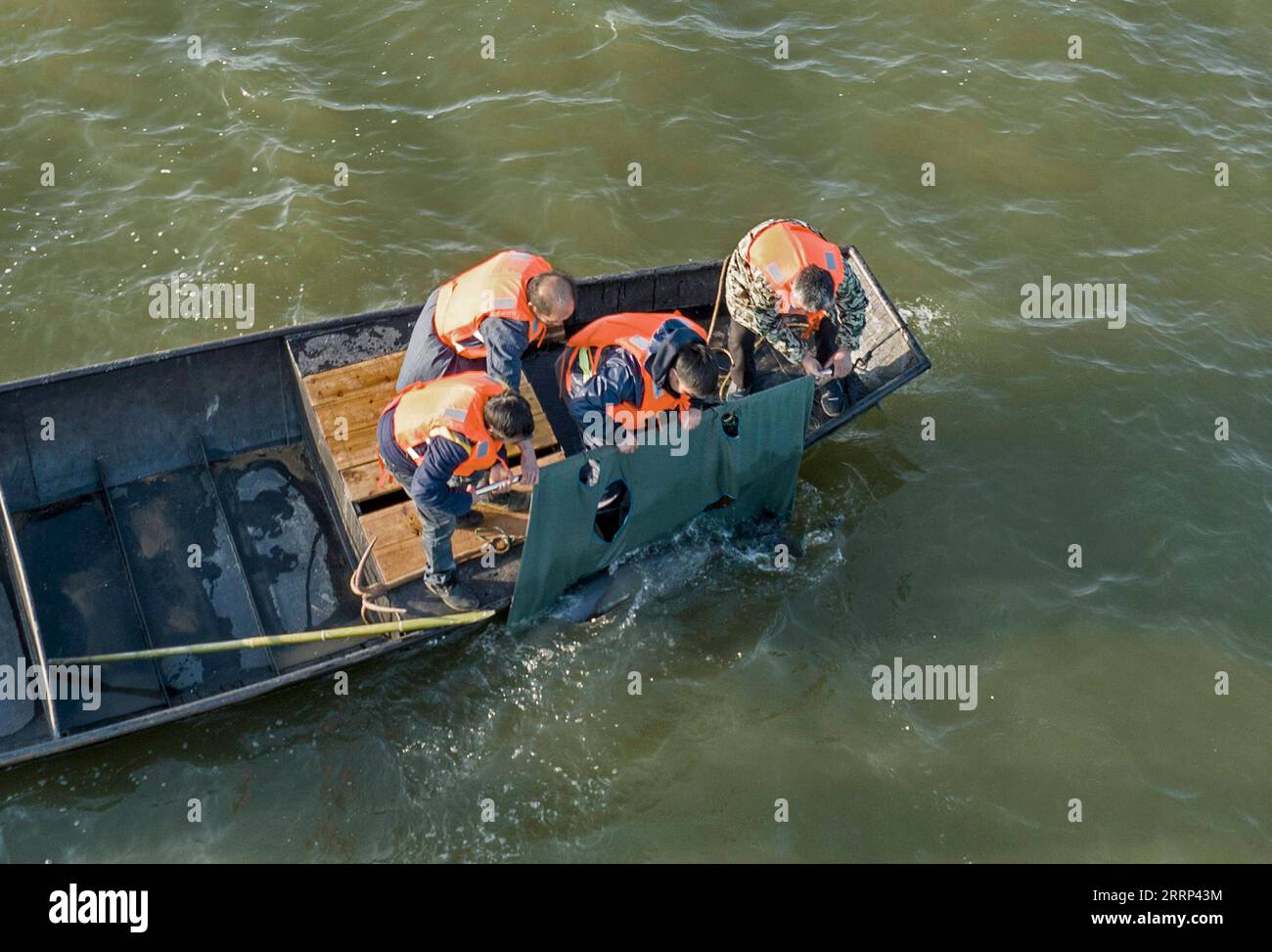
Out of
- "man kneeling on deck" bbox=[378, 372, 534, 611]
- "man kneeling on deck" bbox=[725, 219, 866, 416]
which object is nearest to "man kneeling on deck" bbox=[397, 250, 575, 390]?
"man kneeling on deck" bbox=[378, 372, 534, 611]

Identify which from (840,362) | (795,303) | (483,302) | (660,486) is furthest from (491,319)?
(840,362)

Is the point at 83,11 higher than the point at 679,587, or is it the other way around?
Answer: the point at 83,11

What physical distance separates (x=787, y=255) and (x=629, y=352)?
1.70 meters

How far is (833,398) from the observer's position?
10.5 meters

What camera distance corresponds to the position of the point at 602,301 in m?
11.0

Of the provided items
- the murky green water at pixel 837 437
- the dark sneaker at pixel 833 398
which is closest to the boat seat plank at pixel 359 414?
the murky green water at pixel 837 437

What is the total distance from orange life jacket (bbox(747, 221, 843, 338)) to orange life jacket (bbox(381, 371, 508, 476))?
2.64 m

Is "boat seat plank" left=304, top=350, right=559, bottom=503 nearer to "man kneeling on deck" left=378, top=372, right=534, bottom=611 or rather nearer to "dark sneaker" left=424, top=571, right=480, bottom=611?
"man kneeling on deck" left=378, top=372, right=534, bottom=611

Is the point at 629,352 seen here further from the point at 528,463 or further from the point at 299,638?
the point at 299,638

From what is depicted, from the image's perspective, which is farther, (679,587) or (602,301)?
(602,301)

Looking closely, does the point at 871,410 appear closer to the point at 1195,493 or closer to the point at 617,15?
the point at 1195,493

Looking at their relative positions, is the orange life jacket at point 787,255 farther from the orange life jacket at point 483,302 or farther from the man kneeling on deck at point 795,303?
the orange life jacket at point 483,302
